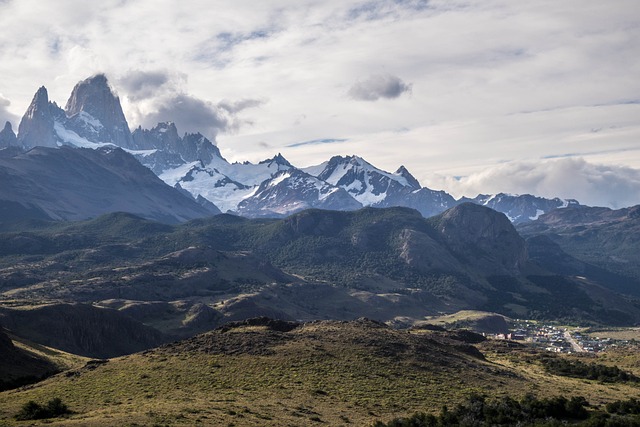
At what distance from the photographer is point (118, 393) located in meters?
86.2

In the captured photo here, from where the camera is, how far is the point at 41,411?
246 feet

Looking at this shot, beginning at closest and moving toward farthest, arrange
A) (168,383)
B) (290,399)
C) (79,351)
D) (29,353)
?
(290,399) < (168,383) < (29,353) < (79,351)

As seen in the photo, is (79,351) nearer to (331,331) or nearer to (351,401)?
(331,331)

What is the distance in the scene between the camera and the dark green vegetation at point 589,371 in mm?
115438

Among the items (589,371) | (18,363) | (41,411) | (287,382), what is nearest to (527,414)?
(287,382)

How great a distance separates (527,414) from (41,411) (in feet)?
167

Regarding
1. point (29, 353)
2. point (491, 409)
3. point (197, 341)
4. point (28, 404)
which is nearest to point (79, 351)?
point (29, 353)

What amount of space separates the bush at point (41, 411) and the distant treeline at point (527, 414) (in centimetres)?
3204

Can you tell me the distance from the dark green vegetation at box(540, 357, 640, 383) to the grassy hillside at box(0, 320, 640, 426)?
2849 millimetres

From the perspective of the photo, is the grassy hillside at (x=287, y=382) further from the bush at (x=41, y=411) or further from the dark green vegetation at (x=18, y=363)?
the dark green vegetation at (x=18, y=363)

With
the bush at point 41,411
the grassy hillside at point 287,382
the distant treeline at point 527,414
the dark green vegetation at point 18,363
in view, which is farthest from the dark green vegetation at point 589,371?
the dark green vegetation at point 18,363

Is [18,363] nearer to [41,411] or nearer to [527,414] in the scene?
[41,411]

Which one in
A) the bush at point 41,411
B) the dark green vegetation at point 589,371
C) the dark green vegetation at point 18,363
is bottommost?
the dark green vegetation at point 589,371

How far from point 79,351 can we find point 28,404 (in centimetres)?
11885
